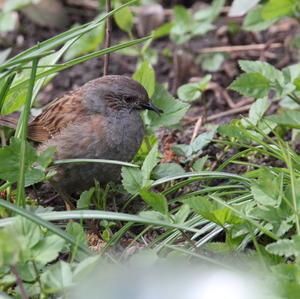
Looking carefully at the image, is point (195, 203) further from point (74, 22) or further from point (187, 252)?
point (74, 22)

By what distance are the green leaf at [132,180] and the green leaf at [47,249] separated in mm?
715

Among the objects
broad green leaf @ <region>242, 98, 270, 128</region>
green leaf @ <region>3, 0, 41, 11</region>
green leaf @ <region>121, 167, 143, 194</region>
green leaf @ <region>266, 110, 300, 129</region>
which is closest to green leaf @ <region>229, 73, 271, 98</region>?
broad green leaf @ <region>242, 98, 270, 128</region>

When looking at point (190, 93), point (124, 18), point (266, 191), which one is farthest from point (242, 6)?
point (266, 191)

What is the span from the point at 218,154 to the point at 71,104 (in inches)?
33.6

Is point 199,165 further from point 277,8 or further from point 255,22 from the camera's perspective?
point 255,22

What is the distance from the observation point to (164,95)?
450 centimetres

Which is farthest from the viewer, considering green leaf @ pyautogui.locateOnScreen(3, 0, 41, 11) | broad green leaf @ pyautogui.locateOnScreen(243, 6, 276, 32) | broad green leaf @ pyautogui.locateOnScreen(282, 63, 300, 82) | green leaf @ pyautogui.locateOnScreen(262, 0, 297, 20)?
green leaf @ pyautogui.locateOnScreen(3, 0, 41, 11)

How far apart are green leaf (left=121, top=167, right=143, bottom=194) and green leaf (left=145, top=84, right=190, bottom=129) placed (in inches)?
31.2

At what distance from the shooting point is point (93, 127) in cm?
428

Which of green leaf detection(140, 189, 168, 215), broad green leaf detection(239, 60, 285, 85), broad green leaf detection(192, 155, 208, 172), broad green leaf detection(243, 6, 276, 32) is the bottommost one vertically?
broad green leaf detection(243, 6, 276, 32)

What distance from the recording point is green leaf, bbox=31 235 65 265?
2827 millimetres

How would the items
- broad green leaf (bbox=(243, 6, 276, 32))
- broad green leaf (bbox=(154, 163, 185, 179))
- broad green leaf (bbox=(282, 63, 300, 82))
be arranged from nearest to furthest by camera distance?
broad green leaf (bbox=(154, 163, 185, 179)) < broad green leaf (bbox=(282, 63, 300, 82)) < broad green leaf (bbox=(243, 6, 276, 32))

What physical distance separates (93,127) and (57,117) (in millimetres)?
282

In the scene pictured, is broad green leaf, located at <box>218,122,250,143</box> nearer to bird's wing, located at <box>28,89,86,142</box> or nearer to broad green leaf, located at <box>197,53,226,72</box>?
bird's wing, located at <box>28,89,86,142</box>
